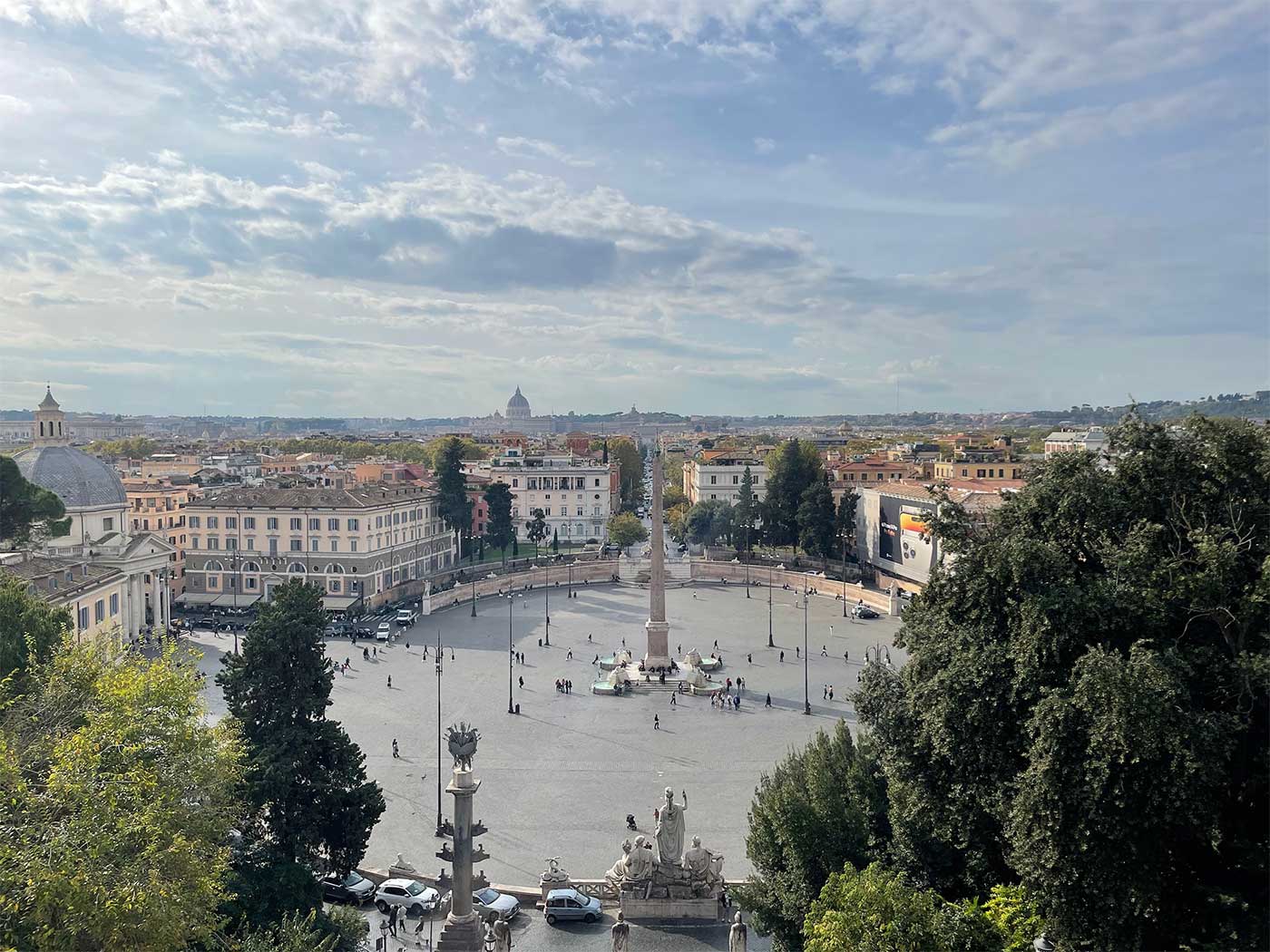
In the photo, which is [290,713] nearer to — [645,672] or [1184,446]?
[1184,446]

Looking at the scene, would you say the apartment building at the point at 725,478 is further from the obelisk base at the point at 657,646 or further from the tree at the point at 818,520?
Result: the obelisk base at the point at 657,646

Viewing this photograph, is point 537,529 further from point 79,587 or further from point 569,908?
point 569,908

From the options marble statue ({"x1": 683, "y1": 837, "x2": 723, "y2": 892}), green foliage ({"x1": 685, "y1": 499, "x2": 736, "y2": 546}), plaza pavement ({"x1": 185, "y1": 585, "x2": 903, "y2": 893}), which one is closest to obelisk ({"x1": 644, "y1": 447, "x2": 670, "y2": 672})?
plaza pavement ({"x1": 185, "y1": 585, "x2": 903, "y2": 893})

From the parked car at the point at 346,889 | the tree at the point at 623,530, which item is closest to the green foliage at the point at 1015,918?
the parked car at the point at 346,889

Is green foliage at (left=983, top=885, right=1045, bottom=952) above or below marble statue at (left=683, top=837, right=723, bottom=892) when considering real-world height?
above

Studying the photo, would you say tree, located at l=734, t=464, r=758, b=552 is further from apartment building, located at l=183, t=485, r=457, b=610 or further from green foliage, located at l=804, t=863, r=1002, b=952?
green foliage, located at l=804, t=863, r=1002, b=952
